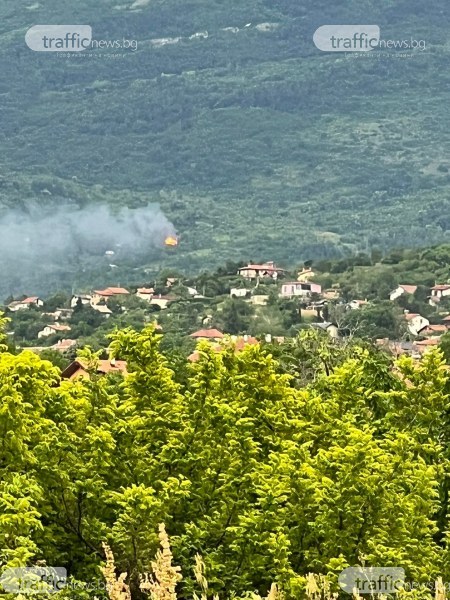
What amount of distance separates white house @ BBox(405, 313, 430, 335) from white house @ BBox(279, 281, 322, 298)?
13156mm

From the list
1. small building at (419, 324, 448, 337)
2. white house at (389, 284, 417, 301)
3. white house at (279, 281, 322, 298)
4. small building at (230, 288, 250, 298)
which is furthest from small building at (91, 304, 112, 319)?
small building at (419, 324, 448, 337)

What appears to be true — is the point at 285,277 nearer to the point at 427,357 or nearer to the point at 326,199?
the point at 326,199

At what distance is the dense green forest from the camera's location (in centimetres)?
1473

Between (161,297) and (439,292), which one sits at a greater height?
(439,292)

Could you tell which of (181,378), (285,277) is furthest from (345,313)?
(181,378)

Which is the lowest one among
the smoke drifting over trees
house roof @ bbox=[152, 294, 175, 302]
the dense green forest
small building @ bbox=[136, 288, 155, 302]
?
the smoke drifting over trees

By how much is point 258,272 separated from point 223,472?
105 metres

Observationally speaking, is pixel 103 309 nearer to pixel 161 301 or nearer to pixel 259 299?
pixel 161 301

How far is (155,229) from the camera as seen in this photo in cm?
17362

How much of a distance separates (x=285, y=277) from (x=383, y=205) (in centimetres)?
7243

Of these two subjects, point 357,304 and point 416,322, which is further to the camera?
point 357,304

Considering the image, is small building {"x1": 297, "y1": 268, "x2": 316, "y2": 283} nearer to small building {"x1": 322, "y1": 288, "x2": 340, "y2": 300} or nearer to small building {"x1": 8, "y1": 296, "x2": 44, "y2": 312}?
small building {"x1": 322, "y1": 288, "x2": 340, "y2": 300}

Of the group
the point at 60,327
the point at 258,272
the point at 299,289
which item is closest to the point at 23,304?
the point at 258,272

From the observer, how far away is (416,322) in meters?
97.4
